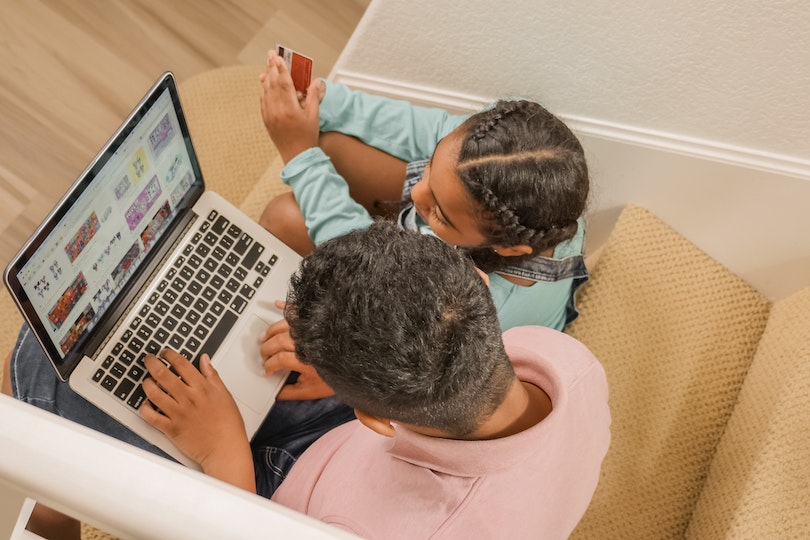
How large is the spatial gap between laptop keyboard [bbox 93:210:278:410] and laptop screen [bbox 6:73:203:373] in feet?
0.16

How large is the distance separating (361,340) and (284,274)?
45cm

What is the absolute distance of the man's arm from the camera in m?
0.89

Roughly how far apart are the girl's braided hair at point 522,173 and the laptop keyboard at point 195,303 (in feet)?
1.13

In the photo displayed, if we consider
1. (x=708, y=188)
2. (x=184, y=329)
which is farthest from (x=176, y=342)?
(x=708, y=188)

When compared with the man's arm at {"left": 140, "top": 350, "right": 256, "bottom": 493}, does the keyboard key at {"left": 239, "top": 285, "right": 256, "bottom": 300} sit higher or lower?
higher

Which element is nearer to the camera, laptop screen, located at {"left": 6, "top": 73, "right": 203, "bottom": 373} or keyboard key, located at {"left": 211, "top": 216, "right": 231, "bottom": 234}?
laptop screen, located at {"left": 6, "top": 73, "right": 203, "bottom": 373}

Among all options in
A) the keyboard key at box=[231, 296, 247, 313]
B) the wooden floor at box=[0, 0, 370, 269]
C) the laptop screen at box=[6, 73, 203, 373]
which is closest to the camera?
the laptop screen at box=[6, 73, 203, 373]

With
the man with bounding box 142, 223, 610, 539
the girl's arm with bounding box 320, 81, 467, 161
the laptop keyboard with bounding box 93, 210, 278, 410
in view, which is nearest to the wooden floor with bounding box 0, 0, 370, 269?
the girl's arm with bounding box 320, 81, 467, 161

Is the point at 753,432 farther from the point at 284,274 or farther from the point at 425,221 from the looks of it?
the point at 284,274

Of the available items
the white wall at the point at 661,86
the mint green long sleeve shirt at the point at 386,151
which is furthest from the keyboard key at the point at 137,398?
the white wall at the point at 661,86

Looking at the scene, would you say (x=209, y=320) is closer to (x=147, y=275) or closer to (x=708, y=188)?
(x=147, y=275)

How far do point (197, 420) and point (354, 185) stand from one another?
52 centimetres

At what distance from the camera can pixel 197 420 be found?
89 cm

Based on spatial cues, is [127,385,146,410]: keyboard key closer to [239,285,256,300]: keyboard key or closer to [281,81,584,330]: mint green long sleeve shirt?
[239,285,256,300]: keyboard key
